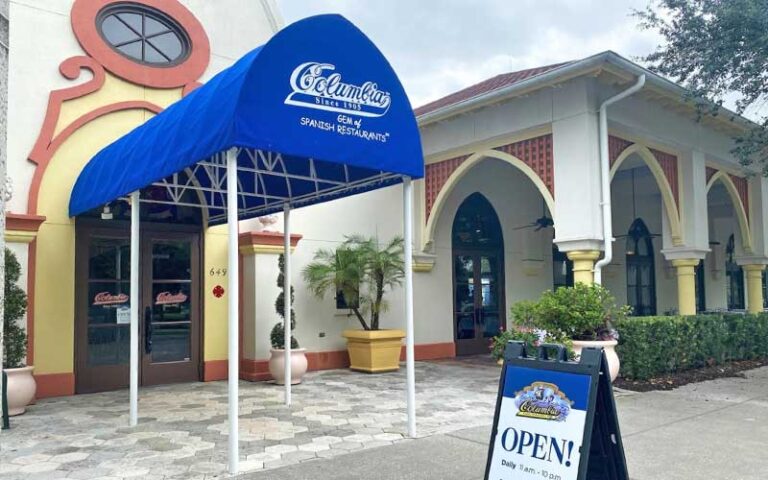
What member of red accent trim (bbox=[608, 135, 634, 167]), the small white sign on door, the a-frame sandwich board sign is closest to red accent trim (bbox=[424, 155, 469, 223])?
red accent trim (bbox=[608, 135, 634, 167])

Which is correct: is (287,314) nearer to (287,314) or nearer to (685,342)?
(287,314)

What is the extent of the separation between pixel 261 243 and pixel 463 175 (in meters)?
4.17

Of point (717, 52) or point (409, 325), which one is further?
point (717, 52)

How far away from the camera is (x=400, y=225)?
12.8 metres

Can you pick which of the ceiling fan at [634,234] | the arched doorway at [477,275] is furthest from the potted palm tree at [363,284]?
the ceiling fan at [634,234]

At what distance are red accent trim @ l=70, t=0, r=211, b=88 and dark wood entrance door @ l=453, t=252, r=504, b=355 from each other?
22.0 ft

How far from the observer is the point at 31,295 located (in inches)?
325

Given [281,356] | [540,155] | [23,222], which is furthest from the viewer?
[540,155]

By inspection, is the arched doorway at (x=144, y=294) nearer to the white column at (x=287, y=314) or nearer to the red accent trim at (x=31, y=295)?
the red accent trim at (x=31, y=295)

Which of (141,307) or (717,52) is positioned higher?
(717,52)

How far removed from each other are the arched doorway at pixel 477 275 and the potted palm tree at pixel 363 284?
2.60 metres

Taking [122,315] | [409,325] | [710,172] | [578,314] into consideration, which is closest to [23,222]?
[122,315]

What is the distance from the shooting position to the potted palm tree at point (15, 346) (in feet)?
23.6

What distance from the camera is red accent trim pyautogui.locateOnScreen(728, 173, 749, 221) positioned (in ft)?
44.6
